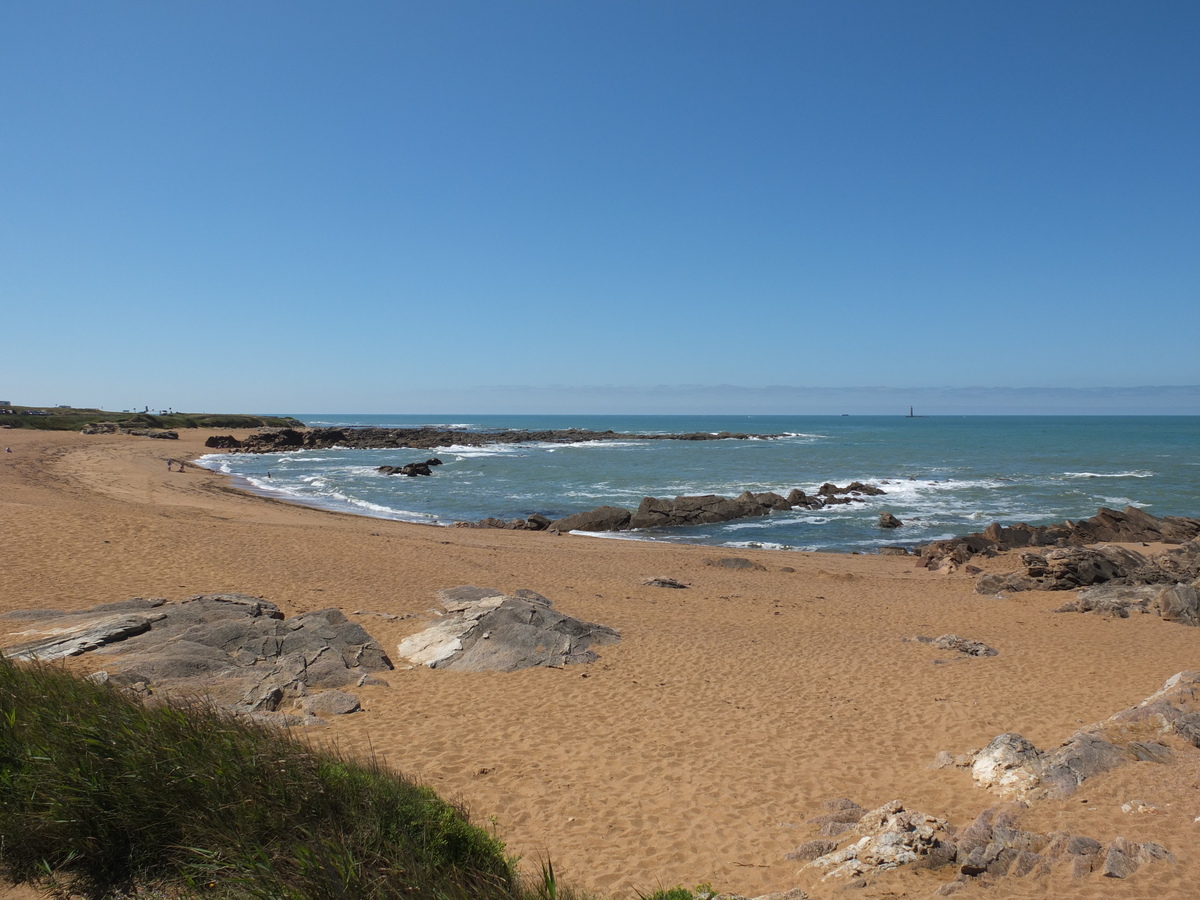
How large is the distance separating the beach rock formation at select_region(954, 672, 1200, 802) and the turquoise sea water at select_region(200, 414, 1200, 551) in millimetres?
20179

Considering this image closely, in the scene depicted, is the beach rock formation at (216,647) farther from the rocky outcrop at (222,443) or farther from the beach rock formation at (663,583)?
the rocky outcrop at (222,443)

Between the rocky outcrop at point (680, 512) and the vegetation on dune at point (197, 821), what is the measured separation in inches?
1026

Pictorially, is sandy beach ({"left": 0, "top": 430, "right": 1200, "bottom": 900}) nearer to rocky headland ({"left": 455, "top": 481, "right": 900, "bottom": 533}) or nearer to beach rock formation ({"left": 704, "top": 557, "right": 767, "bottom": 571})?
beach rock formation ({"left": 704, "top": 557, "right": 767, "bottom": 571})

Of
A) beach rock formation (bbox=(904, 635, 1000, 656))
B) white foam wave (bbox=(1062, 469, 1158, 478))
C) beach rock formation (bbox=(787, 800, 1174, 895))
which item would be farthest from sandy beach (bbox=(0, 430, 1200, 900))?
white foam wave (bbox=(1062, 469, 1158, 478))

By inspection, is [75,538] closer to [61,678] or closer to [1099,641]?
[61,678]

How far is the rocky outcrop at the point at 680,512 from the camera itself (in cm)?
3147

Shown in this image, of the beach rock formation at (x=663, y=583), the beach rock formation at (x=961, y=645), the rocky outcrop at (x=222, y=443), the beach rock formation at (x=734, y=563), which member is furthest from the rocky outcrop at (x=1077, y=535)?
the rocky outcrop at (x=222, y=443)

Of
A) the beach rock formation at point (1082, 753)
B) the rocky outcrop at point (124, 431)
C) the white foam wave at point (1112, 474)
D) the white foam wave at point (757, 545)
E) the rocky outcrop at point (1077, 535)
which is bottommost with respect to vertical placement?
the white foam wave at point (757, 545)

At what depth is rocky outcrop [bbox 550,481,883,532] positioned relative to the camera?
31469 millimetres

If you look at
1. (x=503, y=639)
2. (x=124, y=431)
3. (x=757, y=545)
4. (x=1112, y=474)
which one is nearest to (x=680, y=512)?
(x=757, y=545)

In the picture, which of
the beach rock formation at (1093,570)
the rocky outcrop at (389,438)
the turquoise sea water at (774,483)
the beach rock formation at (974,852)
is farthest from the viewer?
the rocky outcrop at (389,438)

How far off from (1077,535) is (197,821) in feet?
99.8

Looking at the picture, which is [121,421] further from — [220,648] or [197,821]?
[197,821]

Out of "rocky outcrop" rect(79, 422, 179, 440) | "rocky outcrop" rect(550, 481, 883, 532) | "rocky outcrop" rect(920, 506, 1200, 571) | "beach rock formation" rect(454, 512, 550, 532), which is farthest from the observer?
"rocky outcrop" rect(79, 422, 179, 440)
